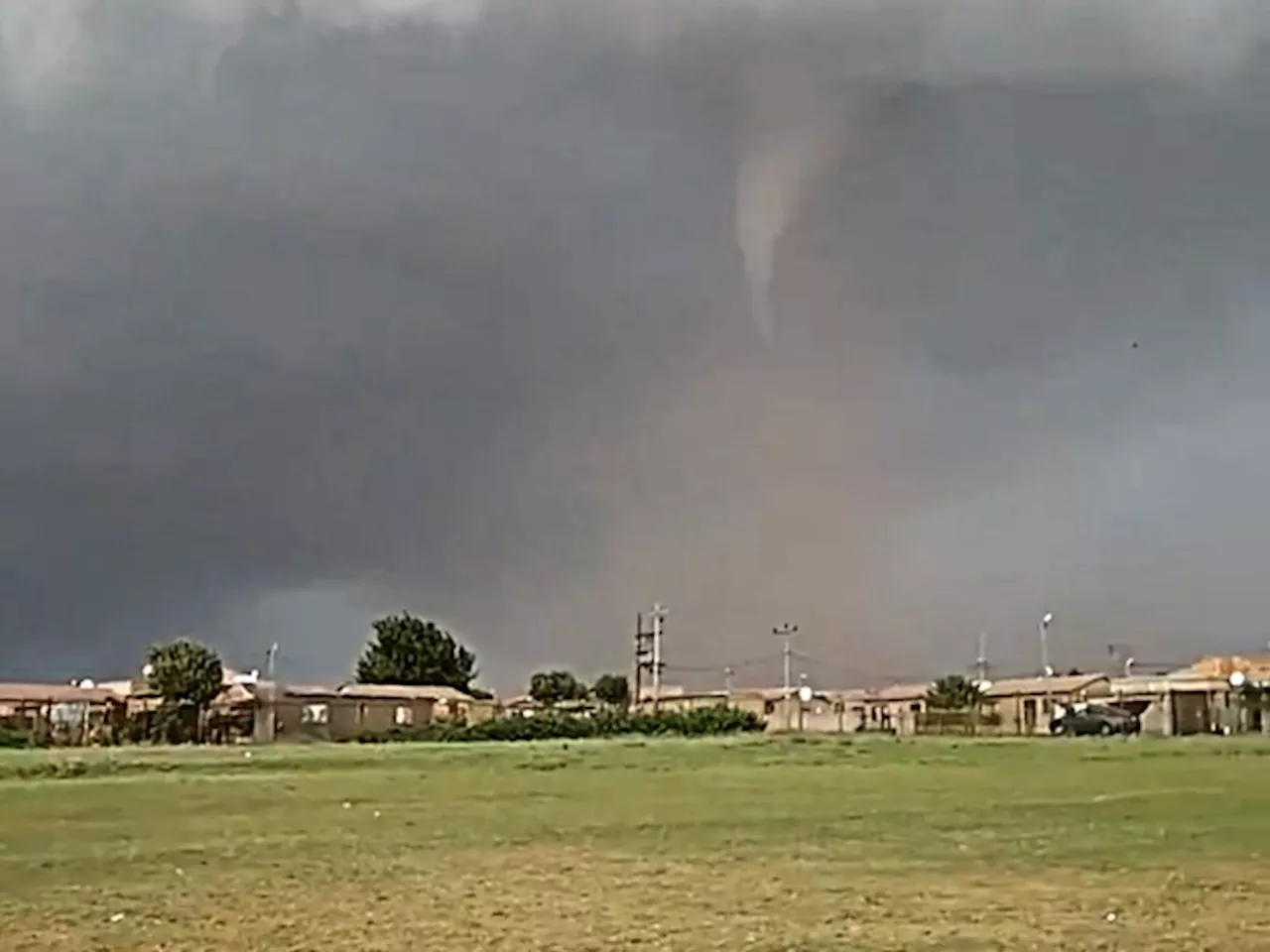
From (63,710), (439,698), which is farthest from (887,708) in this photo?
(63,710)

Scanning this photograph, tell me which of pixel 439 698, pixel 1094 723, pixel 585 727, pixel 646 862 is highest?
pixel 439 698

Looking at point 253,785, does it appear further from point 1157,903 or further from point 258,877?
point 1157,903

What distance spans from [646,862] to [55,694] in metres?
108

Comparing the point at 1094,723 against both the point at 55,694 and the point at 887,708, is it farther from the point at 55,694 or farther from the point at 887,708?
the point at 55,694

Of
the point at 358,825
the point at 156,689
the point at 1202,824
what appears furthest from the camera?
the point at 156,689

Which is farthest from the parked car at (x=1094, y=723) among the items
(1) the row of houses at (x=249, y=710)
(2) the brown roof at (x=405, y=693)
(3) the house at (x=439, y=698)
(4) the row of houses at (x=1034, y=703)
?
(2) the brown roof at (x=405, y=693)

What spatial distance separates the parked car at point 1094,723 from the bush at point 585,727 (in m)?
14.0

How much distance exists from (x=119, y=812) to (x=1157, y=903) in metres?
17.3

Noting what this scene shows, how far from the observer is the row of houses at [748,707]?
8431 centimetres

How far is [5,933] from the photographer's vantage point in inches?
487

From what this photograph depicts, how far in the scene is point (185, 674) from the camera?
10100 cm

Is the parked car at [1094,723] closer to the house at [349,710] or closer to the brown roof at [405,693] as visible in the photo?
the house at [349,710]

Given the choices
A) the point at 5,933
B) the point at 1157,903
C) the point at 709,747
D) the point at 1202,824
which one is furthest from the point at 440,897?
the point at 709,747

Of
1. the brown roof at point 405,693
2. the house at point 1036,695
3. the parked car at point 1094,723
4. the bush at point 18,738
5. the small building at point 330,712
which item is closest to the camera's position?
the bush at point 18,738
